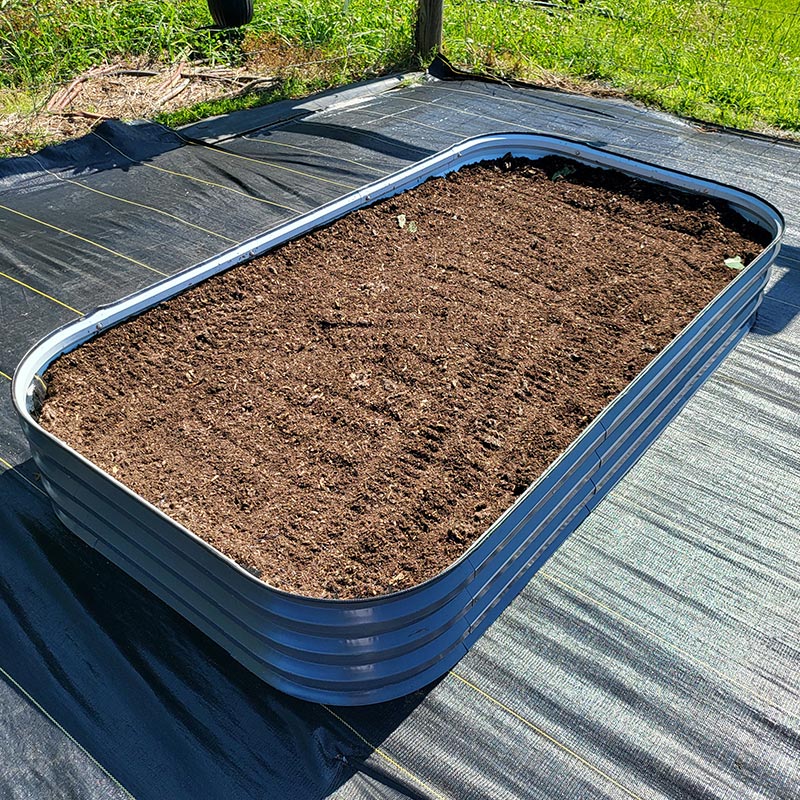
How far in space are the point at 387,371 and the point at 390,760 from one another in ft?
4.33

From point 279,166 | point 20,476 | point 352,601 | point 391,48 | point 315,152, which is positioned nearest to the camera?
point 352,601

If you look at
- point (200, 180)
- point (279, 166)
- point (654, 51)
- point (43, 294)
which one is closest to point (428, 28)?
point (654, 51)

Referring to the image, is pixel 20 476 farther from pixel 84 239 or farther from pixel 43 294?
pixel 84 239

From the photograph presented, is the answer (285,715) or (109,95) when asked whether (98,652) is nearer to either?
(285,715)

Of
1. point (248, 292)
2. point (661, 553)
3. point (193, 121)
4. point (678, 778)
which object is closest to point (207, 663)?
point (678, 778)

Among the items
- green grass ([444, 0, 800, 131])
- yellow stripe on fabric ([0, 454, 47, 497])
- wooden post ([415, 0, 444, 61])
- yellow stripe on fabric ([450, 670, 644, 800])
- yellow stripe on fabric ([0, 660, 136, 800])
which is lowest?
yellow stripe on fabric ([450, 670, 644, 800])

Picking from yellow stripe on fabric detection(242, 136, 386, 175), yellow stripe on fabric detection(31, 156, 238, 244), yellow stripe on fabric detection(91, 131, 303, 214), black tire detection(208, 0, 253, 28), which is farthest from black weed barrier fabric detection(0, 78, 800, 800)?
black tire detection(208, 0, 253, 28)

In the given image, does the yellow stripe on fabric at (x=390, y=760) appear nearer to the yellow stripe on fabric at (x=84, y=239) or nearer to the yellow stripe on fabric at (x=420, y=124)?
the yellow stripe on fabric at (x=84, y=239)

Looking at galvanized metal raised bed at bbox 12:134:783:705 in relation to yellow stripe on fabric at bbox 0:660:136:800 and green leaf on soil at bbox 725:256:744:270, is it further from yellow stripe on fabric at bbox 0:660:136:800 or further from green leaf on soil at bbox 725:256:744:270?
green leaf on soil at bbox 725:256:744:270

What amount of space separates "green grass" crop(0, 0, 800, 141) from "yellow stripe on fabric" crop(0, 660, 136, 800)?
14.1ft

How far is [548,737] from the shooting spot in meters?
1.80

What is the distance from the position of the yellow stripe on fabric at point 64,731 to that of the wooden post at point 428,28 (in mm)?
5707

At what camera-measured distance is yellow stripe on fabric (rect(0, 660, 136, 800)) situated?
1711mm

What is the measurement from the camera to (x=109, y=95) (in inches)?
223
